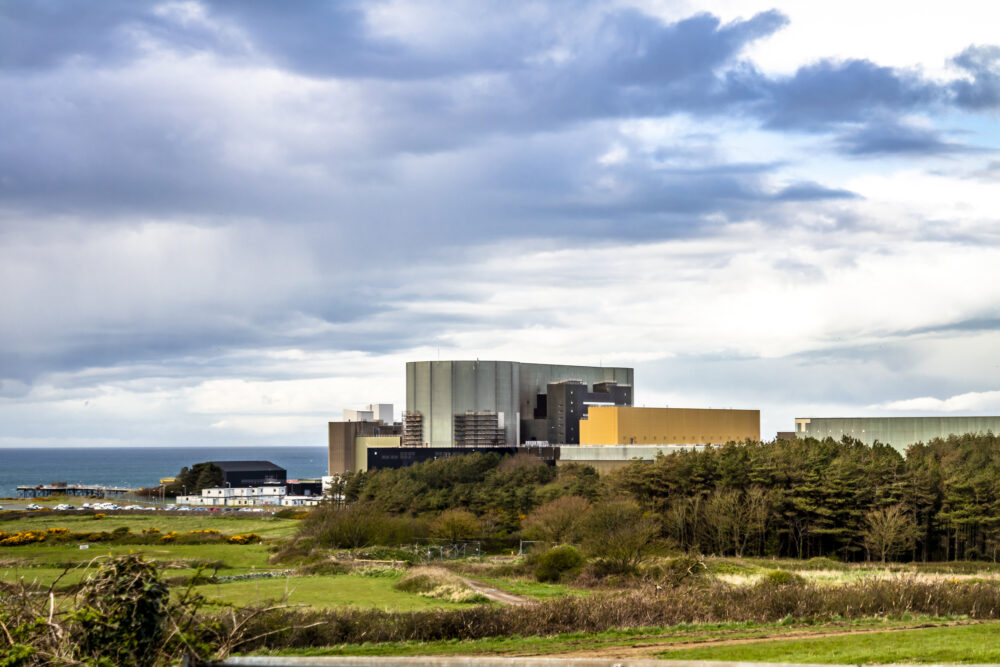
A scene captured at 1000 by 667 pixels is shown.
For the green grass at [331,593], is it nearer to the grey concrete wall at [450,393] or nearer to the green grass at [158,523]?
the green grass at [158,523]

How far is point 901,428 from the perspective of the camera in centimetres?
7344

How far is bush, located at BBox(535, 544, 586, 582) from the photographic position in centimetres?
4069

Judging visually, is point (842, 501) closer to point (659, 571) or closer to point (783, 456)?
point (783, 456)

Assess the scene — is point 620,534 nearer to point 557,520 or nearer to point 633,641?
point 557,520

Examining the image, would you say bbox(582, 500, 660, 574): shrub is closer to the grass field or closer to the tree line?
the tree line

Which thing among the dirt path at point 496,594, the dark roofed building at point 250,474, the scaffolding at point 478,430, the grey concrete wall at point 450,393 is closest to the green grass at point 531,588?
the dirt path at point 496,594

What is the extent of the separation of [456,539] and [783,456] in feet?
70.9

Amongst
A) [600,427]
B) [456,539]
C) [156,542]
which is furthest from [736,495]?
[156,542]

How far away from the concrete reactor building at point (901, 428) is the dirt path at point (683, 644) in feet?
177

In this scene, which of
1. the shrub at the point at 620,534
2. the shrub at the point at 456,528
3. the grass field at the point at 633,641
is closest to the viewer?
the grass field at the point at 633,641

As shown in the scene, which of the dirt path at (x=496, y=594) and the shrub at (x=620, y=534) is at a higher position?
the shrub at (x=620, y=534)

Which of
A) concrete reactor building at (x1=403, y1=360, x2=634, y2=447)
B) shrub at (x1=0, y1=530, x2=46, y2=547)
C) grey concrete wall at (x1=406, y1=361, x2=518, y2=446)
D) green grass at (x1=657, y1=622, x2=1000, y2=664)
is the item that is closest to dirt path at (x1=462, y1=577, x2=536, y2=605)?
green grass at (x1=657, y1=622, x2=1000, y2=664)

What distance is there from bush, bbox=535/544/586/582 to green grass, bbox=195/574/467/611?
6588 mm

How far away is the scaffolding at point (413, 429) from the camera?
101m
